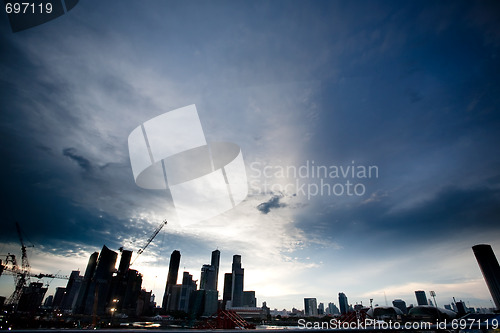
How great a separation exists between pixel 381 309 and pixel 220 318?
91.3 m

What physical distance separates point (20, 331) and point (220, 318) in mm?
→ 31554

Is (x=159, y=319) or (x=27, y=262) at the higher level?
(x=27, y=262)

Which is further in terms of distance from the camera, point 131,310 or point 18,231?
point 131,310

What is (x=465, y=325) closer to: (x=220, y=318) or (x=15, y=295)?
(x=220, y=318)

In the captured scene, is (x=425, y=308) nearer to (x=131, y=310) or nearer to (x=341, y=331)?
(x=341, y=331)

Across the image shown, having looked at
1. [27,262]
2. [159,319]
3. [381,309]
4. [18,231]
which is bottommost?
[159,319]

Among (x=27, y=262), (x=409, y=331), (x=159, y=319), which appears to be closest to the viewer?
(x=409, y=331)

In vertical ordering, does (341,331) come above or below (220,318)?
above

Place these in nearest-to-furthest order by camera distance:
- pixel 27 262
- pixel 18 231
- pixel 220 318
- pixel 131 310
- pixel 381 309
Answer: pixel 220 318 < pixel 381 309 < pixel 18 231 < pixel 27 262 < pixel 131 310

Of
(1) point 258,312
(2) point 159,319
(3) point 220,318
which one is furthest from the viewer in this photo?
(1) point 258,312

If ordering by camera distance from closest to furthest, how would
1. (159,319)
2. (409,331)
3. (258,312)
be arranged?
(409,331)
(159,319)
(258,312)

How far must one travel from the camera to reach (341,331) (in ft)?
10.6

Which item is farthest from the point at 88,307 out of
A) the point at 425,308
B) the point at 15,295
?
the point at 425,308

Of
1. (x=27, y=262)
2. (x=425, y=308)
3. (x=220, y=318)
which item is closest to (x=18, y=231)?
(x=27, y=262)
